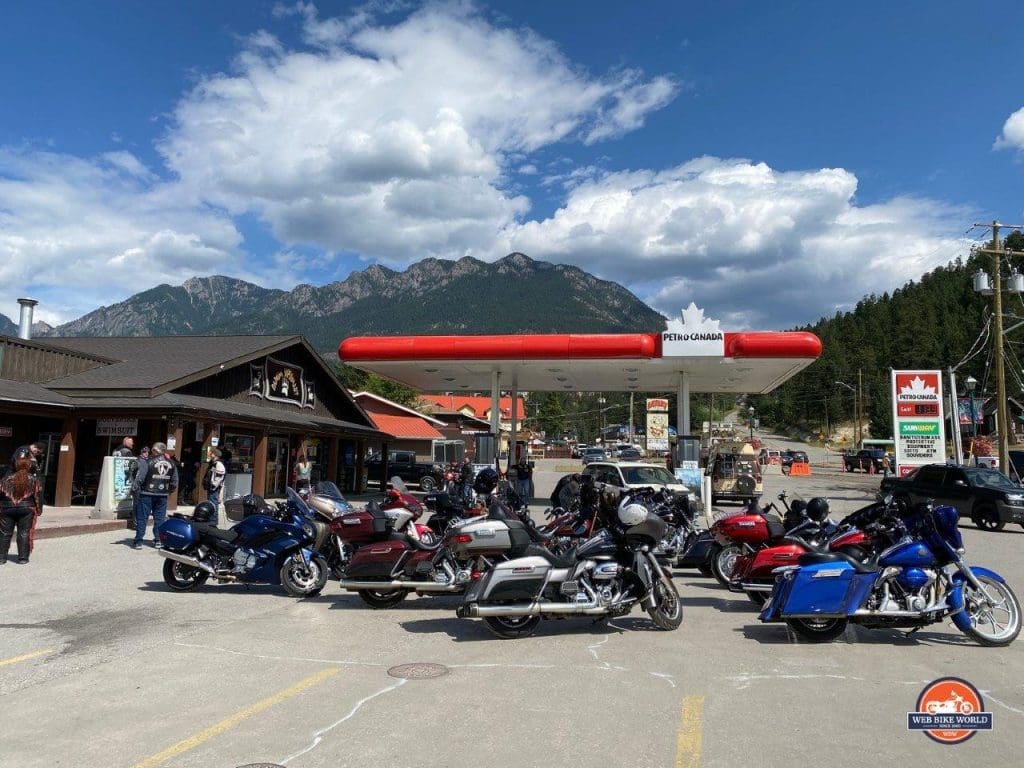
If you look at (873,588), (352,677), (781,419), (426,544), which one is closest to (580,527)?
(426,544)

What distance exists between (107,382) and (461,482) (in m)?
11.3

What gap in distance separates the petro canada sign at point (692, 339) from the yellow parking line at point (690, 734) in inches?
645

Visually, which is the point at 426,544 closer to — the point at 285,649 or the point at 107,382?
the point at 285,649

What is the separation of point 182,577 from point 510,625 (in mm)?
4803

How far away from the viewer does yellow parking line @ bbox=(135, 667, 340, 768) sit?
167 inches

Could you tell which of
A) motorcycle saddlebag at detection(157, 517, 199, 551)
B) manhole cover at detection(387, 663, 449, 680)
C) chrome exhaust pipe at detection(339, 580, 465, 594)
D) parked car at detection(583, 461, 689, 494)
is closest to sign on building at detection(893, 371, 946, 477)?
parked car at detection(583, 461, 689, 494)

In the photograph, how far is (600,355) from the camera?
2158 centimetres

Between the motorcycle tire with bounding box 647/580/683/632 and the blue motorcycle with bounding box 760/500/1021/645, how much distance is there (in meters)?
0.87

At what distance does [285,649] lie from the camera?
22.3ft

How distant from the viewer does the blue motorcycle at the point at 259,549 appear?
9.29 m

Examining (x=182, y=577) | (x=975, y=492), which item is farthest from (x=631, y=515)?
(x=975, y=492)

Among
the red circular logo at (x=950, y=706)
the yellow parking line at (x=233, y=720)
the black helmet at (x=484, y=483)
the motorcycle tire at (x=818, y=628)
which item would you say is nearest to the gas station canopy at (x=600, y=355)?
the black helmet at (x=484, y=483)

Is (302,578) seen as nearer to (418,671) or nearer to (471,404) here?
(418,671)

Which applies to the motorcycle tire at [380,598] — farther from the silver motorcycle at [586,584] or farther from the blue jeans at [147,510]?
the blue jeans at [147,510]
